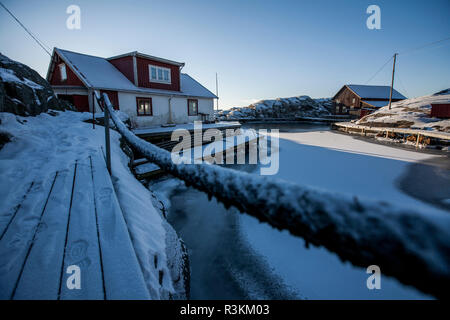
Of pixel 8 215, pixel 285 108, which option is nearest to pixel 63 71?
pixel 8 215

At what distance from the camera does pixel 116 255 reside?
69.3 inches

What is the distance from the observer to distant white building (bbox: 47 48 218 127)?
1210cm

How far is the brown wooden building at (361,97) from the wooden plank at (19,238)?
1732 inches

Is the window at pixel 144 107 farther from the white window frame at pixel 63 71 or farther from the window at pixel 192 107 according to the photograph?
the white window frame at pixel 63 71

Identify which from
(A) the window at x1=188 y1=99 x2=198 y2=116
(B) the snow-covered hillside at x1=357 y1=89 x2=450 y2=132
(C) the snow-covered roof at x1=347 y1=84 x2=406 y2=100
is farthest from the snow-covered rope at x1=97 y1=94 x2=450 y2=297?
(C) the snow-covered roof at x1=347 y1=84 x2=406 y2=100

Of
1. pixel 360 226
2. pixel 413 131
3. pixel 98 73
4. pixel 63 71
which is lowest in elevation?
pixel 360 226

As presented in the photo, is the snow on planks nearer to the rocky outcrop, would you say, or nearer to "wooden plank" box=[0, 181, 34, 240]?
"wooden plank" box=[0, 181, 34, 240]

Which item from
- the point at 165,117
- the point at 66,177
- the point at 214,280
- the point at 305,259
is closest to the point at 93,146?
the point at 66,177

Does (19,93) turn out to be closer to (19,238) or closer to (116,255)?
(19,238)

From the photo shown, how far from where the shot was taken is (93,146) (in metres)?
4.86

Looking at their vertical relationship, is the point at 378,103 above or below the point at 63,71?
above

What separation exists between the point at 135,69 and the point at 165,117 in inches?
149

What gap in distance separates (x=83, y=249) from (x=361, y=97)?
4752 cm

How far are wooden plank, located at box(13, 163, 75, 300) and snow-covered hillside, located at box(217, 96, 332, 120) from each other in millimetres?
42187
